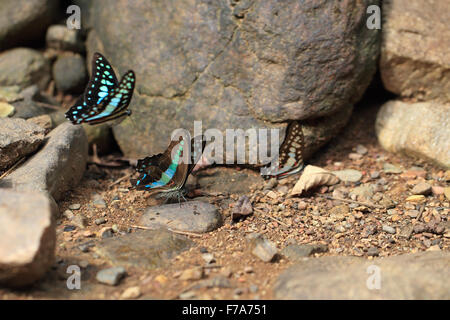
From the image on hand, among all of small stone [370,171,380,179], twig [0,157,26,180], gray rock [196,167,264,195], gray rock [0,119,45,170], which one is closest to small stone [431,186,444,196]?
small stone [370,171,380,179]

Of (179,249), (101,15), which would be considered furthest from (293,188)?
(101,15)

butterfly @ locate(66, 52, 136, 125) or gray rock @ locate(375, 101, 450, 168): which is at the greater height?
butterfly @ locate(66, 52, 136, 125)

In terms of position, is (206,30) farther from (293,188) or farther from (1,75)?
(1,75)

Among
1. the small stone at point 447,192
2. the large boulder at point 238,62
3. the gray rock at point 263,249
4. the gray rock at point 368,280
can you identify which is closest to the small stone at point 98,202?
the large boulder at point 238,62

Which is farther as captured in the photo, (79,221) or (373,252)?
(79,221)

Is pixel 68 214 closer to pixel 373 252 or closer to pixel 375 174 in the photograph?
pixel 373 252

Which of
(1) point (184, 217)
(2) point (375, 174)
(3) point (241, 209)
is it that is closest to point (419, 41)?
(2) point (375, 174)

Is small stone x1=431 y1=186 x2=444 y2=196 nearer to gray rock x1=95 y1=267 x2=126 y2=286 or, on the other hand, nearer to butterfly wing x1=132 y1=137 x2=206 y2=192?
butterfly wing x1=132 y1=137 x2=206 y2=192
